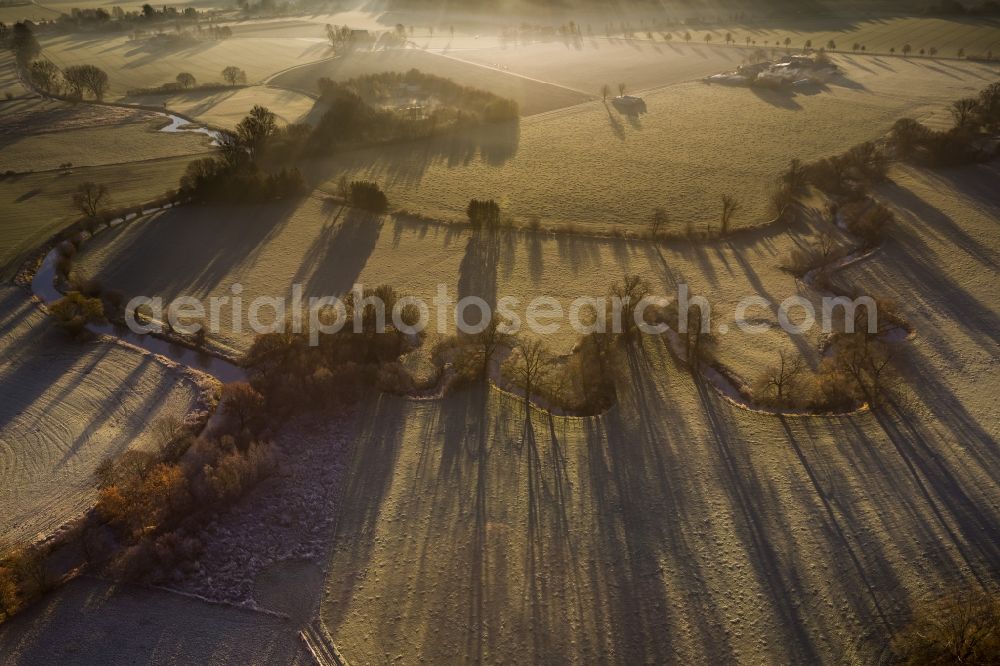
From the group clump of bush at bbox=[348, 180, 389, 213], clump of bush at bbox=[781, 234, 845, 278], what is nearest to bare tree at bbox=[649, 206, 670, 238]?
clump of bush at bbox=[781, 234, 845, 278]

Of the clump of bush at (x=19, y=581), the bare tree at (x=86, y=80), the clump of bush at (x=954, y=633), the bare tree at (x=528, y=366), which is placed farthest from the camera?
the bare tree at (x=86, y=80)

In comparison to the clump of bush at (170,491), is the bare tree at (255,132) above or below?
above

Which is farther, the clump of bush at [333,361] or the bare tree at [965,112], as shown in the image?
the bare tree at [965,112]

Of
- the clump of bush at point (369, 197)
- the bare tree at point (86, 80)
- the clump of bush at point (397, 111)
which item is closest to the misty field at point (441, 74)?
the clump of bush at point (397, 111)

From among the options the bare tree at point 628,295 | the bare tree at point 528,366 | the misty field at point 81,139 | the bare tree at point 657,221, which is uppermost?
the misty field at point 81,139

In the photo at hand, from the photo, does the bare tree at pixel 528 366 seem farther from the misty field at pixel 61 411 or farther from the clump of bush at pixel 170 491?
the misty field at pixel 61 411

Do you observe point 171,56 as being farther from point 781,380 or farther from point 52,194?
point 781,380

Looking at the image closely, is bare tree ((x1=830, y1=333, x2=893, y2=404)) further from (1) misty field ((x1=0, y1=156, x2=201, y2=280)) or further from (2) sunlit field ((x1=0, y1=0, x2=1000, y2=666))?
(1) misty field ((x1=0, y1=156, x2=201, y2=280))

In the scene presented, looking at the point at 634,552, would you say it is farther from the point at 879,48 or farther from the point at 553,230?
the point at 879,48

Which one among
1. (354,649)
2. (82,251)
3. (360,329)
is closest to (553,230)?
(360,329)

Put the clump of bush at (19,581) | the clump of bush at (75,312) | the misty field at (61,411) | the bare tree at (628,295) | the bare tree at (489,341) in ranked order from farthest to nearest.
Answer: the clump of bush at (75,312), the bare tree at (628,295), the bare tree at (489,341), the misty field at (61,411), the clump of bush at (19,581)
